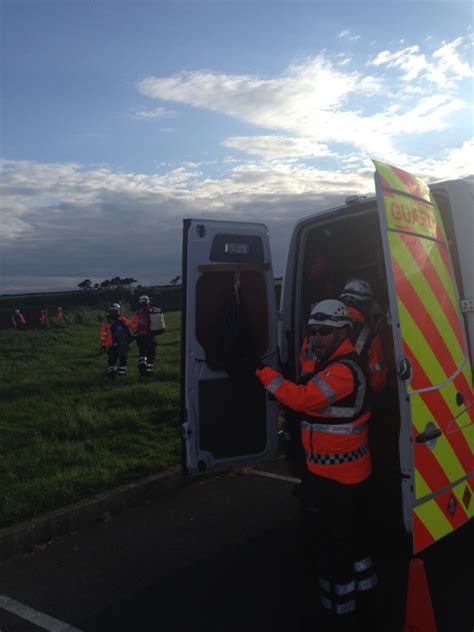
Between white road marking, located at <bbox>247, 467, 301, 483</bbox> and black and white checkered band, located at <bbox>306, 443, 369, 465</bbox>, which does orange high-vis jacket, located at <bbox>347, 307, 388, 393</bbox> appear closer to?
black and white checkered band, located at <bbox>306, 443, 369, 465</bbox>

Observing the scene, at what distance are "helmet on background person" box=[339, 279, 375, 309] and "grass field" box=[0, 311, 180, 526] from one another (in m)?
2.80

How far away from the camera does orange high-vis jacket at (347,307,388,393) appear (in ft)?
12.5

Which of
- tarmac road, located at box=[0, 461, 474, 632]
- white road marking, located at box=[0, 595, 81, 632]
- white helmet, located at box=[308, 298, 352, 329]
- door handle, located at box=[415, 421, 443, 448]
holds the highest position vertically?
white helmet, located at box=[308, 298, 352, 329]

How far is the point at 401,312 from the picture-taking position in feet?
10.1

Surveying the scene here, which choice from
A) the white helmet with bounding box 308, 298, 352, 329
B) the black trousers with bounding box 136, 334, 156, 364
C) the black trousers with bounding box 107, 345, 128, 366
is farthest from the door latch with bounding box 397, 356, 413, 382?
the black trousers with bounding box 136, 334, 156, 364

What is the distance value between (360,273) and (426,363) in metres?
1.92

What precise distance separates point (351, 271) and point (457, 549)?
2185mm

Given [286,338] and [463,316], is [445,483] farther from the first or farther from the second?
[286,338]

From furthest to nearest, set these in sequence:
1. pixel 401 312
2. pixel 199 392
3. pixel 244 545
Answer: pixel 244 545 → pixel 199 392 → pixel 401 312

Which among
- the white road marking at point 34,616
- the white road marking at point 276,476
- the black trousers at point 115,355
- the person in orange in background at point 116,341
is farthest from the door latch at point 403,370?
the black trousers at point 115,355

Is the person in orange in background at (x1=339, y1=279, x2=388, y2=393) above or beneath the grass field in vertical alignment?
above

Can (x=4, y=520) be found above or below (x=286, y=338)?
below

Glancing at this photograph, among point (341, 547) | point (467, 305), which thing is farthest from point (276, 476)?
point (467, 305)

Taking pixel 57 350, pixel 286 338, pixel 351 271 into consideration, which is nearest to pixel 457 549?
pixel 286 338
